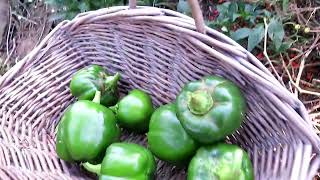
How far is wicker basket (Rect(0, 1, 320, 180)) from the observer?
109 cm

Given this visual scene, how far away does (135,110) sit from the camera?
137 cm

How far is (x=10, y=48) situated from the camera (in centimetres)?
221

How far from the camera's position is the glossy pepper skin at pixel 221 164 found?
3.63 ft

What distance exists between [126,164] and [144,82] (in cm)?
28

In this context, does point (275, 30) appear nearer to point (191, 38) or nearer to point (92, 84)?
point (191, 38)

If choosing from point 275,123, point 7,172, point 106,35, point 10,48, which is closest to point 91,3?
point 106,35

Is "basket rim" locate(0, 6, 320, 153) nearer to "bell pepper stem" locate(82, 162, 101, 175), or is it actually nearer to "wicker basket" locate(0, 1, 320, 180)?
"wicker basket" locate(0, 1, 320, 180)

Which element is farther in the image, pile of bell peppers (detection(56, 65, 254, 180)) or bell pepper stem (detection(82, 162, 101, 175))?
bell pepper stem (detection(82, 162, 101, 175))

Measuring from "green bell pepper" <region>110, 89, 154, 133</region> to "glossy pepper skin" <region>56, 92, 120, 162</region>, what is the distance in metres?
0.05

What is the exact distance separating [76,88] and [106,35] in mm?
162

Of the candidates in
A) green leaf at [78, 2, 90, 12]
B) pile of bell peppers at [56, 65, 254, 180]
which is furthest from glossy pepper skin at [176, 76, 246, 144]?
green leaf at [78, 2, 90, 12]

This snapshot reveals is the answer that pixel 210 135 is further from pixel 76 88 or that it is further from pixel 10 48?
pixel 10 48

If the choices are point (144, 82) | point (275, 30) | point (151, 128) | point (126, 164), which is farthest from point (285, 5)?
point (126, 164)

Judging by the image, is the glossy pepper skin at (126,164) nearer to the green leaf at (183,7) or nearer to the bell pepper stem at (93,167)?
the bell pepper stem at (93,167)
